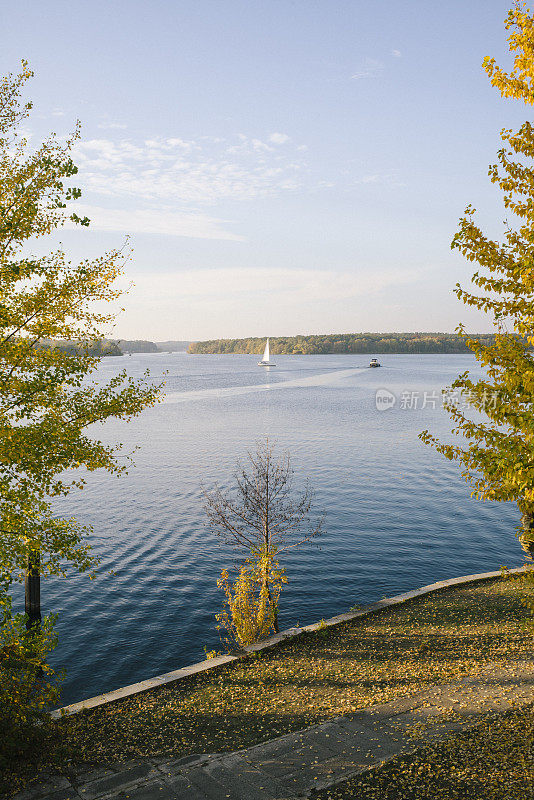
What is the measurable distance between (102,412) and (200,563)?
653 inches

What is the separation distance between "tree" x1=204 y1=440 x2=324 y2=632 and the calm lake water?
116 cm

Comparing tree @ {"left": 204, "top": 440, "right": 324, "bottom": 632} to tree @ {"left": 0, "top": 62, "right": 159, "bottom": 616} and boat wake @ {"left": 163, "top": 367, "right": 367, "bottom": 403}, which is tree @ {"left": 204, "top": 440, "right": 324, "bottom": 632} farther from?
boat wake @ {"left": 163, "top": 367, "right": 367, "bottom": 403}

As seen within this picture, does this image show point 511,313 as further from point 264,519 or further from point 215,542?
point 215,542

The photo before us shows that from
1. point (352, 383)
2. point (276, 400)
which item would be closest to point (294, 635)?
point (276, 400)

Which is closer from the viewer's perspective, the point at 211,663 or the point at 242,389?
the point at 211,663

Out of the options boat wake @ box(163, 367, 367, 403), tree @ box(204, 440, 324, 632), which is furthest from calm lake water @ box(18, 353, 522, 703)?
boat wake @ box(163, 367, 367, 403)

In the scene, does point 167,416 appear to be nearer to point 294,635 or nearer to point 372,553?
point 372,553

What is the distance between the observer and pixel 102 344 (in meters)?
11.6

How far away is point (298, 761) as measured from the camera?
8047 millimetres

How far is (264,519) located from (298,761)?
9.82 meters

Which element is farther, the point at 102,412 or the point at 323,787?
the point at 102,412

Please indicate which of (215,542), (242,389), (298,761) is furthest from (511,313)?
(242,389)

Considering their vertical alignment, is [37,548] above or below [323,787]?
above

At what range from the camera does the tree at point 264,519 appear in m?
16.6
